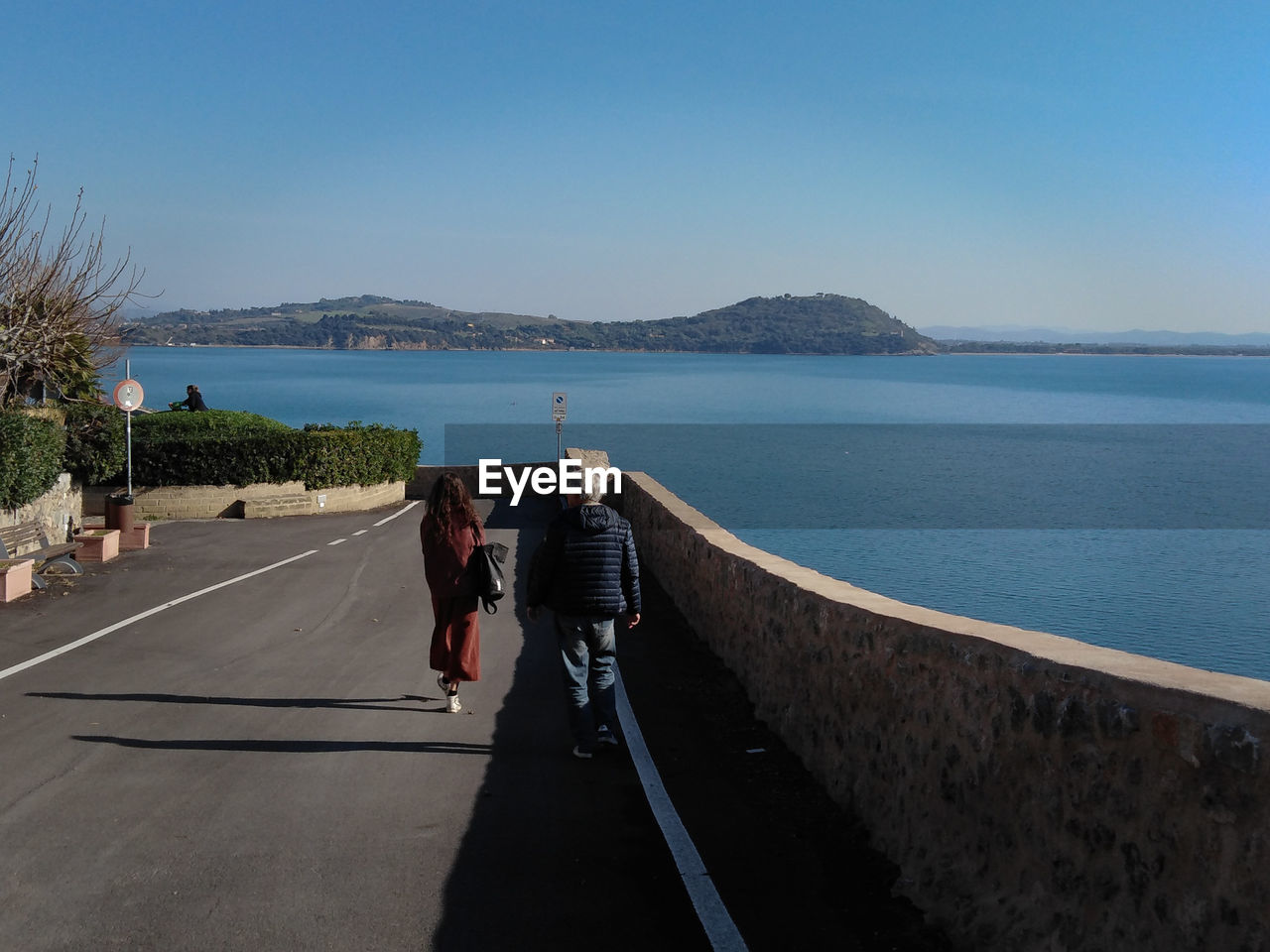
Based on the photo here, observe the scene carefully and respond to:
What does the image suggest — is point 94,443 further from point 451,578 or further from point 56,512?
point 451,578

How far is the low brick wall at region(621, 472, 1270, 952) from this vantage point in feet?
11.9

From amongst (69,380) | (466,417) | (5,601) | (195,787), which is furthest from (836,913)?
(466,417)

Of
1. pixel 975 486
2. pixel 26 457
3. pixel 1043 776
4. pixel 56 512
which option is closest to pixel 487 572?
pixel 1043 776

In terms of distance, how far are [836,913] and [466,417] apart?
125225mm

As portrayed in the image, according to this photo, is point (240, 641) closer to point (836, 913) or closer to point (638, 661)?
point (638, 661)

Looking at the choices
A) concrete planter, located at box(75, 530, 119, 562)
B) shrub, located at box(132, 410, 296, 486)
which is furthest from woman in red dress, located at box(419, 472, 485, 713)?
shrub, located at box(132, 410, 296, 486)

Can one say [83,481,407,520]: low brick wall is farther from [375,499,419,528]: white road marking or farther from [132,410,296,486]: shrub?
[375,499,419,528]: white road marking

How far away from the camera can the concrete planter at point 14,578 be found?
13.2 metres

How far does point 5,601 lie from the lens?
13125 mm

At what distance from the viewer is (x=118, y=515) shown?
18.5 m

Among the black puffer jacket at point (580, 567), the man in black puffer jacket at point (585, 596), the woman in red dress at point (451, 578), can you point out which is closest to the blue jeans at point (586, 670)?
the man in black puffer jacket at point (585, 596)

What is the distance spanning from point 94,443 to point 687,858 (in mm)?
20454

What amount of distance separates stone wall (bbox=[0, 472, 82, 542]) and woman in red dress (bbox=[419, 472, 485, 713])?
12391 millimetres

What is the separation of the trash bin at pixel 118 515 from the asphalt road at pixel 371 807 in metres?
6.44
